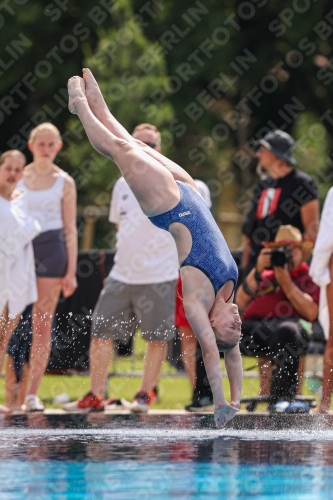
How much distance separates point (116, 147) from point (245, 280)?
2543 mm

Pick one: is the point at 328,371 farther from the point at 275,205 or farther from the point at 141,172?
the point at 141,172

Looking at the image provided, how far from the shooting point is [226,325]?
5.87m

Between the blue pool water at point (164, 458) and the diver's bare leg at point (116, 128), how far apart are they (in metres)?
1.65

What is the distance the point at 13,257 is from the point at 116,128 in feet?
6.58

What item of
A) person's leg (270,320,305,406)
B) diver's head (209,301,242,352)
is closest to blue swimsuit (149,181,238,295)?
diver's head (209,301,242,352)

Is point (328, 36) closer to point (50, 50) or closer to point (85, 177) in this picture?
point (50, 50)

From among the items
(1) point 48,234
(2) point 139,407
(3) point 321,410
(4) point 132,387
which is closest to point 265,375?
(3) point 321,410

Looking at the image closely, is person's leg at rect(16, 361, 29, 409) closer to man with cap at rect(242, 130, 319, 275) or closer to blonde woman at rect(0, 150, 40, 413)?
blonde woman at rect(0, 150, 40, 413)

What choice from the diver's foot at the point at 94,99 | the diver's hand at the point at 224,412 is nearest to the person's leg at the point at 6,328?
the diver's foot at the point at 94,99

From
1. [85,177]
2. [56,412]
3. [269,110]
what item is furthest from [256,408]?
[269,110]

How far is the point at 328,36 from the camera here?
2430cm

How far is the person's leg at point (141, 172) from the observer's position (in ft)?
19.8

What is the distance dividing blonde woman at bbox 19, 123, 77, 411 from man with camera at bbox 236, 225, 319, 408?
1502 mm

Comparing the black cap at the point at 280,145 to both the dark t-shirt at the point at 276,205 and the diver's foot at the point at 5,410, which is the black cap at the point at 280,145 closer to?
the dark t-shirt at the point at 276,205
